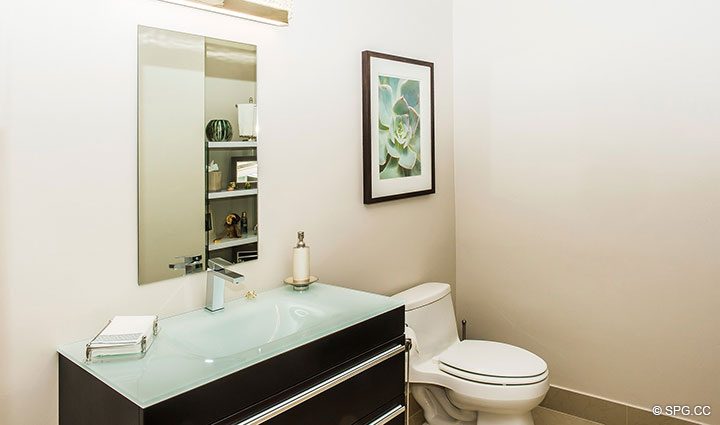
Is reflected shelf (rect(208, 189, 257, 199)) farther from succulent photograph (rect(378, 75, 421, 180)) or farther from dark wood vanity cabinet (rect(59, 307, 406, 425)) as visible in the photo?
succulent photograph (rect(378, 75, 421, 180))

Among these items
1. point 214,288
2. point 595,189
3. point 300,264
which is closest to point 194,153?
point 214,288

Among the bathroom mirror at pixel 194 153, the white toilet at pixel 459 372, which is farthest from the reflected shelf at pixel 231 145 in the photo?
the white toilet at pixel 459 372

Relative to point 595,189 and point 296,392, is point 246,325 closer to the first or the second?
point 296,392

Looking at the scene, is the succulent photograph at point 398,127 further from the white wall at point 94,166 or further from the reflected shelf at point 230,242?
the reflected shelf at point 230,242

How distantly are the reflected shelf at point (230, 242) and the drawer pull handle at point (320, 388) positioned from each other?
604 millimetres

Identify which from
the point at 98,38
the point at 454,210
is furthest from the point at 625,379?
the point at 98,38

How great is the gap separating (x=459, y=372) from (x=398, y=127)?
3.86 feet

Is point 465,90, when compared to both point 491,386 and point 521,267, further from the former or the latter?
point 491,386

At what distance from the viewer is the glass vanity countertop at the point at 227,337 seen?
1.20m

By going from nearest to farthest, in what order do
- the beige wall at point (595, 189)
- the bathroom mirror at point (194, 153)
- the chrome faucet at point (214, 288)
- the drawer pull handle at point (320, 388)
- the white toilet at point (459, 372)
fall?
the drawer pull handle at point (320, 388) → the bathroom mirror at point (194, 153) → the chrome faucet at point (214, 288) → the white toilet at point (459, 372) → the beige wall at point (595, 189)

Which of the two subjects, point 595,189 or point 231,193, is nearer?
point 231,193

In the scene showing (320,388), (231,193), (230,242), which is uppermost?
(231,193)

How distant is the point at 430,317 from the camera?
2525 millimetres

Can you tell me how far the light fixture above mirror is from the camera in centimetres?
165
